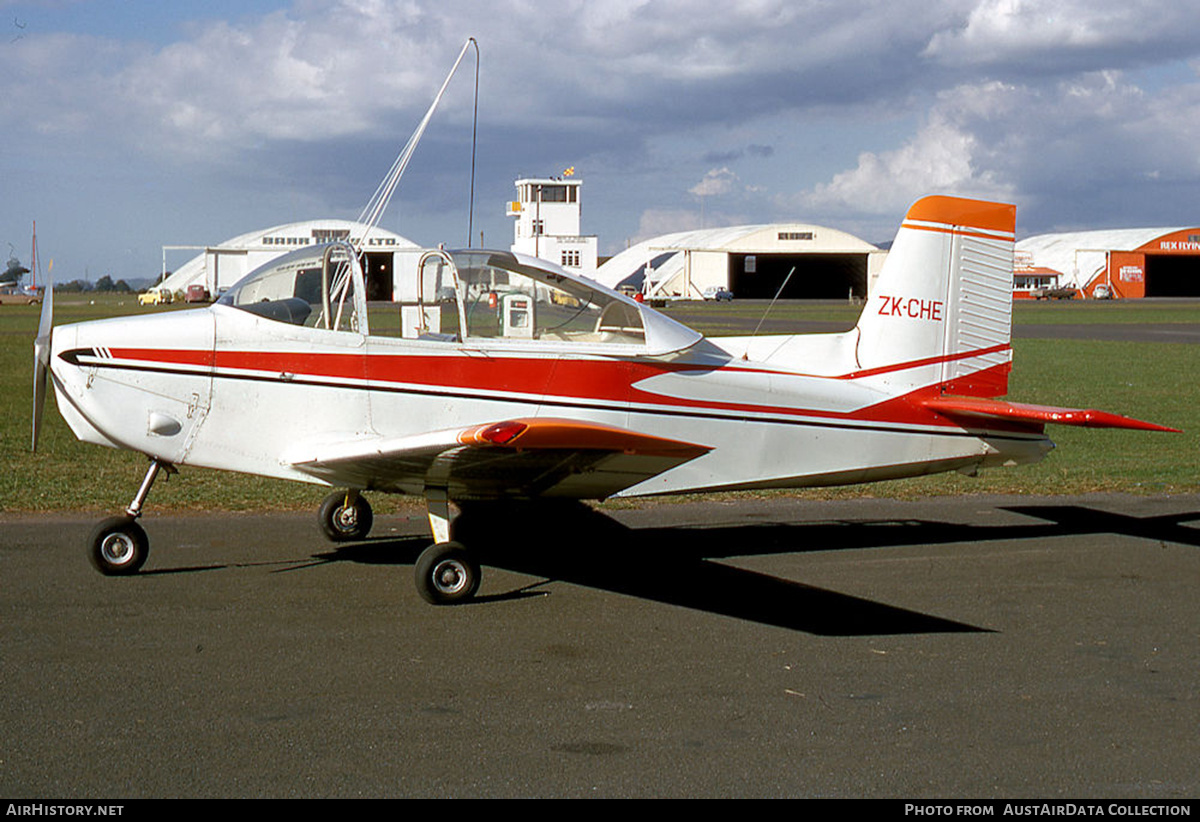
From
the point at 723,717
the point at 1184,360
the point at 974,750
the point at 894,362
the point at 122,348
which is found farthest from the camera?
the point at 1184,360

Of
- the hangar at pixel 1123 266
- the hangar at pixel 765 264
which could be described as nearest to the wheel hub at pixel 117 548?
the hangar at pixel 765 264

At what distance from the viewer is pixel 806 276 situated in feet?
332

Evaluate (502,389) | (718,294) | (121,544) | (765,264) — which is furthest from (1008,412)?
(765,264)

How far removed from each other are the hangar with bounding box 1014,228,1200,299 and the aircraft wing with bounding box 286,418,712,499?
295 feet

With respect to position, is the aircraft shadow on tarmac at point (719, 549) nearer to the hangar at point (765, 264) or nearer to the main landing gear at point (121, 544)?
the main landing gear at point (121, 544)

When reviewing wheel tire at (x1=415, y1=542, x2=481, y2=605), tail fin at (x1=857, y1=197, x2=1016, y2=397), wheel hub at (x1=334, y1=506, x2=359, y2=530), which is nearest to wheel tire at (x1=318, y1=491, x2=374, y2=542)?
wheel hub at (x1=334, y1=506, x2=359, y2=530)

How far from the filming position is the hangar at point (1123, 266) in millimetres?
92812

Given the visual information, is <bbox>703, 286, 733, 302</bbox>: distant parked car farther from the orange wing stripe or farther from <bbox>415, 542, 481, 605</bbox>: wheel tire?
the orange wing stripe

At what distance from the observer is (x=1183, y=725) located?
4.50 metres

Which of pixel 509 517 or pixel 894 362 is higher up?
pixel 894 362

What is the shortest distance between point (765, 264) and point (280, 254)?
8690 centimetres
